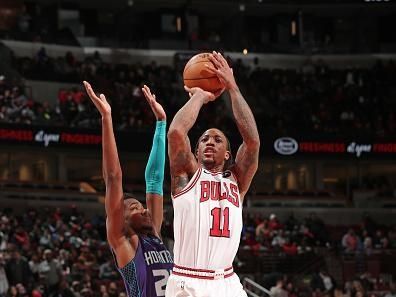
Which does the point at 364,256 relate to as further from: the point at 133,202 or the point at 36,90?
the point at 133,202

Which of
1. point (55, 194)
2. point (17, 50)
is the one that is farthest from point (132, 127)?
point (17, 50)

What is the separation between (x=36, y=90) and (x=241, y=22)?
11759mm

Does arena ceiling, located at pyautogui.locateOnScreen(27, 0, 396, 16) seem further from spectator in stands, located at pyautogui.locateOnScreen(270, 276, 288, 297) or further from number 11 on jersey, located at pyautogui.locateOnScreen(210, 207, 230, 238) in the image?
number 11 on jersey, located at pyautogui.locateOnScreen(210, 207, 230, 238)

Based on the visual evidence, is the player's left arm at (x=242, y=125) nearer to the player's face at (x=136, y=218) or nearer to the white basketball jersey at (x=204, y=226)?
the white basketball jersey at (x=204, y=226)

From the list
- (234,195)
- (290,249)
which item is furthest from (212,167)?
(290,249)

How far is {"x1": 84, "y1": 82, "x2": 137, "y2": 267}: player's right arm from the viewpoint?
6.78m

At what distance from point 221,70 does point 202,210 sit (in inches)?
40.8

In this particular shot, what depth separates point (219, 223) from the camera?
6754 mm

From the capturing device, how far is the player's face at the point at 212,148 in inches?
271

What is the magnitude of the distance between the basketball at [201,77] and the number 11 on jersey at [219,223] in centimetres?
90

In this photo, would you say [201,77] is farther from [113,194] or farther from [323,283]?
[323,283]

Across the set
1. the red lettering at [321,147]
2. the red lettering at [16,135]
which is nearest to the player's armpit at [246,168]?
the red lettering at [16,135]

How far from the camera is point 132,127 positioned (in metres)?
30.8

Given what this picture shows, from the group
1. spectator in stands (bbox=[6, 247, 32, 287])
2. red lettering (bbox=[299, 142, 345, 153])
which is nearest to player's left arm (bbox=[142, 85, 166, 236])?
spectator in stands (bbox=[6, 247, 32, 287])
